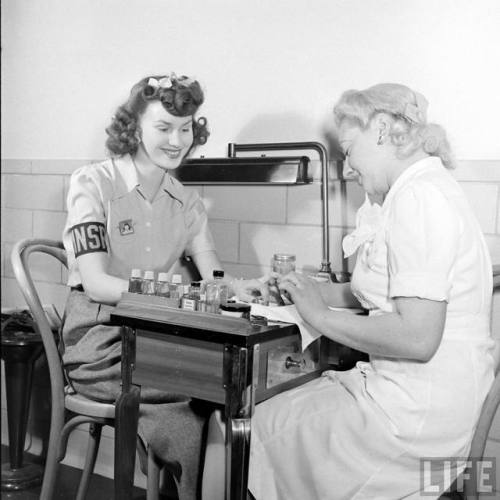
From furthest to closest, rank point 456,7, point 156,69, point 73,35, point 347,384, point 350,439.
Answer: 1. point 73,35
2. point 156,69
3. point 456,7
4. point 347,384
5. point 350,439

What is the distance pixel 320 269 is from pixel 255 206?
39cm

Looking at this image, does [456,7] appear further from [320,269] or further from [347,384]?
[347,384]

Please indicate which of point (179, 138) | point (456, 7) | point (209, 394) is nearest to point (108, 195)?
point (179, 138)

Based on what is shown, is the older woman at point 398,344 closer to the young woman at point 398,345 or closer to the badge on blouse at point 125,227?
the young woman at point 398,345

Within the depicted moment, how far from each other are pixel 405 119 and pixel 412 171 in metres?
0.15

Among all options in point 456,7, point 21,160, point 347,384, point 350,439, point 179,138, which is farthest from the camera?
point 21,160

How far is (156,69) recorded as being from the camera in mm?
2771

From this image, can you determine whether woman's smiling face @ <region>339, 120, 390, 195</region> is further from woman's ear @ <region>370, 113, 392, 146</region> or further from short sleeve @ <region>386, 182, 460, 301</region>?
short sleeve @ <region>386, 182, 460, 301</region>

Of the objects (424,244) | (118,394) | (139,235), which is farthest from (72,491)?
(424,244)

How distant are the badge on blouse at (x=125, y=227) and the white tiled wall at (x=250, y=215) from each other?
35 cm

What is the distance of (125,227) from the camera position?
2.49 meters

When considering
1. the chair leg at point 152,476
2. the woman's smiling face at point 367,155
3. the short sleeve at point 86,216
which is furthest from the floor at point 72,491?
the woman's smiling face at point 367,155

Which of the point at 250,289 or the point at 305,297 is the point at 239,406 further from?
the point at 250,289

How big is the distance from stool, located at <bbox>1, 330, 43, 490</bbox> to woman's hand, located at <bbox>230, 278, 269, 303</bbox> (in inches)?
40.3
